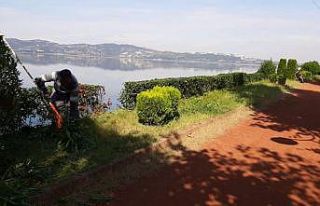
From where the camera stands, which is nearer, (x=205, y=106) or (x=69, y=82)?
(x=69, y=82)

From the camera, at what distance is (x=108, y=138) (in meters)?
10.8

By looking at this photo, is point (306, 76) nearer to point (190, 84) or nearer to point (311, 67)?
point (311, 67)

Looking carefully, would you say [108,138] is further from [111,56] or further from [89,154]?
[111,56]

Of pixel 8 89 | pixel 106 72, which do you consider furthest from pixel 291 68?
pixel 8 89

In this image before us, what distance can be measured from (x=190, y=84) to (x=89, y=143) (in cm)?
1133

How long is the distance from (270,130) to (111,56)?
13072 centimetres

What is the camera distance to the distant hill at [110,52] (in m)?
102

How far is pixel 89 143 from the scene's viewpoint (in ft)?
32.2

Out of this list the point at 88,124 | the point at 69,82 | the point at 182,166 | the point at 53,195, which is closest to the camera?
the point at 53,195

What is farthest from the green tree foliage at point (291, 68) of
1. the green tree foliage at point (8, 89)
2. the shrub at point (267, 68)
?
the green tree foliage at point (8, 89)

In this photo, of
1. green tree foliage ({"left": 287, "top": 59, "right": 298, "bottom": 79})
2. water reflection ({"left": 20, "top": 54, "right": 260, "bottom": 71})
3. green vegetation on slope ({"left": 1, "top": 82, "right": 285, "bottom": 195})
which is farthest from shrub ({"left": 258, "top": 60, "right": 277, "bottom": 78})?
water reflection ({"left": 20, "top": 54, "right": 260, "bottom": 71})

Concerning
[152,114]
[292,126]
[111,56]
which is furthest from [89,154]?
[111,56]

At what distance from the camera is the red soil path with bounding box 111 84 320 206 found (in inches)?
294

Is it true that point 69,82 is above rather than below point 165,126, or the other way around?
above
